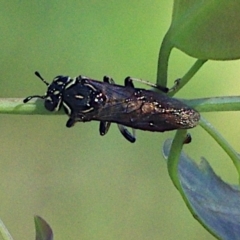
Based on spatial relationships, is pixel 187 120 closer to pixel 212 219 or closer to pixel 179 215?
pixel 212 219

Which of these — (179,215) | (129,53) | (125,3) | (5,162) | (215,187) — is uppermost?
(215,187)

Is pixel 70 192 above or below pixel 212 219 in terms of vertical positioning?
below

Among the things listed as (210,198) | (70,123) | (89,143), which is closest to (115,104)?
(70,123)

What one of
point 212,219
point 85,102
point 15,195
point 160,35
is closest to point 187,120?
point 212,219

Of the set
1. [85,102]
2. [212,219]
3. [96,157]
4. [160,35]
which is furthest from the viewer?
[96,157]

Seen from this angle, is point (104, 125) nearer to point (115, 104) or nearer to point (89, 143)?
point (115, 104)

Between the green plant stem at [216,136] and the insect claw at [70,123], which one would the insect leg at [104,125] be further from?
the green plant stem at [216,136]

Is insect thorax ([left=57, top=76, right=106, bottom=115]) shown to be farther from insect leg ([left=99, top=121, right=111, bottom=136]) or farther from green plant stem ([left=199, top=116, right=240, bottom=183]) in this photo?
green plant stem ([left=199, top=116, right=240, bottom=183])
